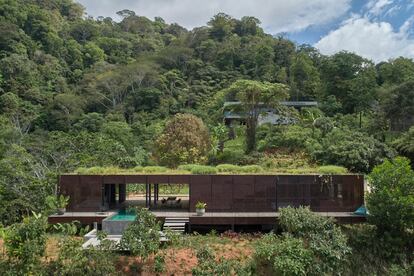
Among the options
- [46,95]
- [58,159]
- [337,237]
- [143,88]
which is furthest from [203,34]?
[337,237]

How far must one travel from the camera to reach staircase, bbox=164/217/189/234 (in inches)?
699

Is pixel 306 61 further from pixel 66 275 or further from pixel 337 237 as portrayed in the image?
pixel 66 275

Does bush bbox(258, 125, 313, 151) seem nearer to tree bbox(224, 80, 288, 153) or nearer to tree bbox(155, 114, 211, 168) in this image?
tree bbox(224, 80, 288, 153)

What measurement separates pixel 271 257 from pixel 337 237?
271 centimetres

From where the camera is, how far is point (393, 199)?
51.0 ft

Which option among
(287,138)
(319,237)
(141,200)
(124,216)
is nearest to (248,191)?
(319,237)

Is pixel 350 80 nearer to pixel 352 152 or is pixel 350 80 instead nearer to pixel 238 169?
pixel 352 152

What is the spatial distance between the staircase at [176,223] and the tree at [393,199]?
808cm

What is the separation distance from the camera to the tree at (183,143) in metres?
28.2

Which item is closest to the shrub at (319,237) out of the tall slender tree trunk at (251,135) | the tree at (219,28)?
the tall slender tree trunk at (251,135)

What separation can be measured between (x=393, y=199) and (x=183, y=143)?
15.9 meters

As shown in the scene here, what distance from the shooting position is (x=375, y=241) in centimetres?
1641

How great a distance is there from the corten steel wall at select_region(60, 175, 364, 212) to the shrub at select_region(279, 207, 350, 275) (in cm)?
251

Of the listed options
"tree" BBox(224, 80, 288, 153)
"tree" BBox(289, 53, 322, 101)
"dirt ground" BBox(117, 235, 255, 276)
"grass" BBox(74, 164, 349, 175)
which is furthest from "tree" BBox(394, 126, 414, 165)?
"tree" BBox(289, 53, 322, 101)
